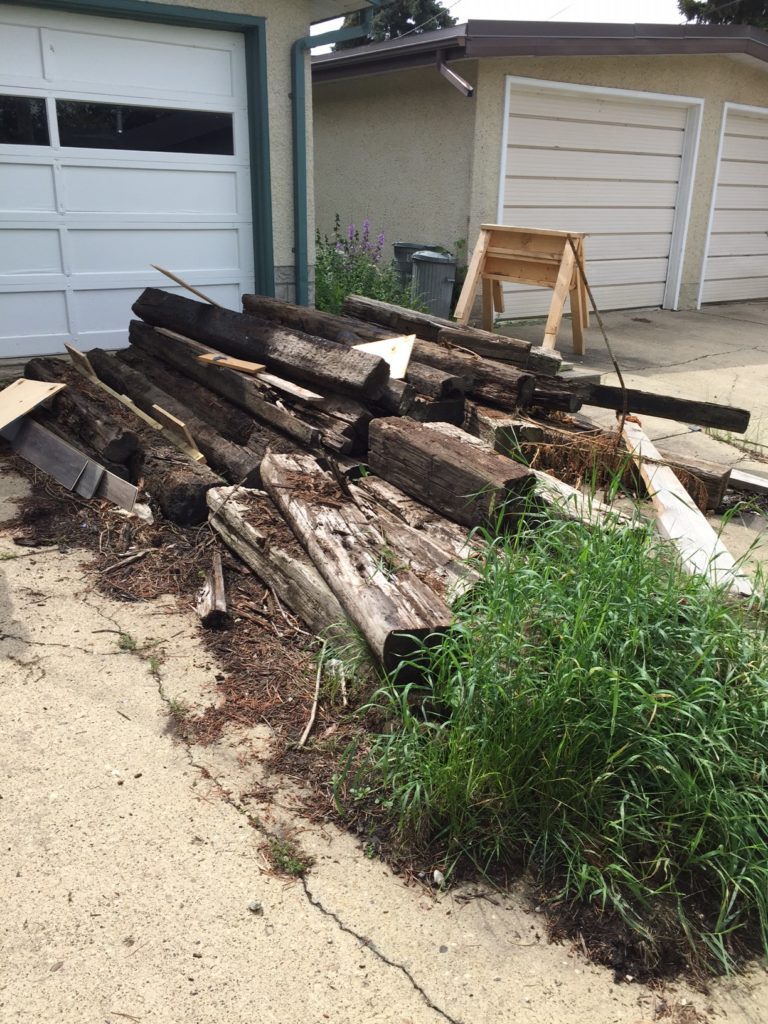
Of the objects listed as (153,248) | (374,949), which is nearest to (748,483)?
(374,949)

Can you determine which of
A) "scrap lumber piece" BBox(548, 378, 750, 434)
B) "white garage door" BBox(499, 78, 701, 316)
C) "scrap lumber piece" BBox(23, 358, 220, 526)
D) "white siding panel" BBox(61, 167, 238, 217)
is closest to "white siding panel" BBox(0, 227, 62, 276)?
"white siding panel" BBox(61, 167, 238, 217)

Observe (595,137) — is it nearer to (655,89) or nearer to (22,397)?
(655,89)

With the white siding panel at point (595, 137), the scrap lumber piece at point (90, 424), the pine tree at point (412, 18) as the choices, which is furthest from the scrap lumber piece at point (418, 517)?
the pine tree at point (412, 18)

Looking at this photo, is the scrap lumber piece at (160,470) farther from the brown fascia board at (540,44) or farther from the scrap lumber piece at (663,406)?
the brown fascia board at (540,44)

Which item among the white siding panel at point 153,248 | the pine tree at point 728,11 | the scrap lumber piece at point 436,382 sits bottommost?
the scrap lumber piece at point 436,382

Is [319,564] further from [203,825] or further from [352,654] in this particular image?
[203,825]

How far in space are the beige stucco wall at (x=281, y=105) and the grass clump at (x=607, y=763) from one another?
595 cm

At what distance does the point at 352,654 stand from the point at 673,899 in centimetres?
133

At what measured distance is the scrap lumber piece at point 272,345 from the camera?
4.77 m

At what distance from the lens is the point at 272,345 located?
538cm

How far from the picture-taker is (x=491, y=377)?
5.28m

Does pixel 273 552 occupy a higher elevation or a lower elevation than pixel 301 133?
lower

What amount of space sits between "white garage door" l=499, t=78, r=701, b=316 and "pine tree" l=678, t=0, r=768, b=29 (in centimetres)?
1442

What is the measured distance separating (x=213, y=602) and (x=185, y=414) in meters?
1.98
